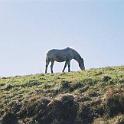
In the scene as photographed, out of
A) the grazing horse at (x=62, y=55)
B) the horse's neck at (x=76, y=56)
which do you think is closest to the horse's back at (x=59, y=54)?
the grazing horse at (x=62, y=55)

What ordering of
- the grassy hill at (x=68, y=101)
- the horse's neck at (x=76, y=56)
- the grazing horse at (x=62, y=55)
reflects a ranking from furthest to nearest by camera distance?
the horse's neck at (x=76, y=56), the grazing horse at (x=62, y=55), the grassy hill at (x=68, y=101)

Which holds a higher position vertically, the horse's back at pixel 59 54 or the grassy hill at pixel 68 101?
the horse's back at pixel 59 54

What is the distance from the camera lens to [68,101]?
93.8 feet

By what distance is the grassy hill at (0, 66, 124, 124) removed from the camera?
27266 millimetres

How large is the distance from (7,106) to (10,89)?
3.39 m

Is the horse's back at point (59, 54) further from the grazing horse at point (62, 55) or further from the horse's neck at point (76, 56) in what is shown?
the horse's neck at point (76, 56)

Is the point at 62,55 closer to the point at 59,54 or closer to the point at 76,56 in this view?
the point at 59,54

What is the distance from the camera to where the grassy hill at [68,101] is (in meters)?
27.3

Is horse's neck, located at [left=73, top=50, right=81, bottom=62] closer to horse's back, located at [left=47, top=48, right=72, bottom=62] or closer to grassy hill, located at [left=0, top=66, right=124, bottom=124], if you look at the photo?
horse's back, located at [left=47, top=48, right=72, bottom=62]

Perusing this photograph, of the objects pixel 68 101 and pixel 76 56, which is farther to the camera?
pixel 76 56

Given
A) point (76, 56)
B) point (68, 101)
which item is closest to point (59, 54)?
point (76, 56)

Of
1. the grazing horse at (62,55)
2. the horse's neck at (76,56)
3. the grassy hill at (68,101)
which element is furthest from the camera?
the horse's neck at (76,56)

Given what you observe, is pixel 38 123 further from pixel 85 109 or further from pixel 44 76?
pixel 44 76

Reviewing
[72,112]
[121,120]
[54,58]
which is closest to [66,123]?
[72,112]
